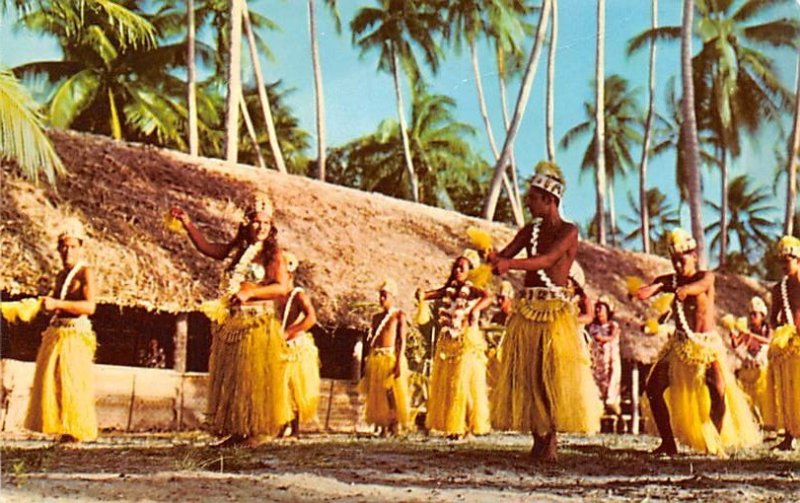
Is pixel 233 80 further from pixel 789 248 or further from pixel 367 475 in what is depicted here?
pixel 367 475

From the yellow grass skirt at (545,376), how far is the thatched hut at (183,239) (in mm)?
3615

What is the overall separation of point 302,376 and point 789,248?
309cm

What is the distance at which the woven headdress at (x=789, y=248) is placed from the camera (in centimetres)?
564

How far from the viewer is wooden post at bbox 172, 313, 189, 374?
A: 7375mm

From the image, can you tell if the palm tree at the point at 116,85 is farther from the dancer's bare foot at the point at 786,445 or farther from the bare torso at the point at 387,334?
the dancer's bare foot at the point at 786,445

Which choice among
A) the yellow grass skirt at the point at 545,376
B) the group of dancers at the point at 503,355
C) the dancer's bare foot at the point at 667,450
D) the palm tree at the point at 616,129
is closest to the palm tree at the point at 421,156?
the palm tree at the point at 616,129

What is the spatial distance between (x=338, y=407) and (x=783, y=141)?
13548mm

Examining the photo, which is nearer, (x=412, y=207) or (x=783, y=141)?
(x=412, y=207)

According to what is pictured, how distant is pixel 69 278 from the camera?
192 inches

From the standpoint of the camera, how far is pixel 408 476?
3557 mm

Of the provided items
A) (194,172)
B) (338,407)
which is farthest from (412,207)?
(338,407)

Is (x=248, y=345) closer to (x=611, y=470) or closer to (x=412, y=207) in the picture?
(x=611, y=470)

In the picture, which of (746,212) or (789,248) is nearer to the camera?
(789,248)

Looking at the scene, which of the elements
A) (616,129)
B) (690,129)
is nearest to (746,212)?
(616,129)
